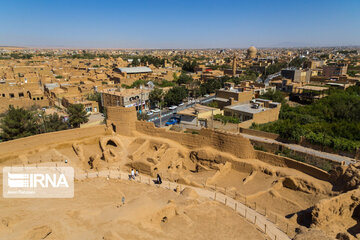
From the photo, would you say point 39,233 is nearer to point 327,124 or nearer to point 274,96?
point 327,124

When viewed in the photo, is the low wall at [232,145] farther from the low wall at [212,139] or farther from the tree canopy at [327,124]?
the tree canopy at [327,124]

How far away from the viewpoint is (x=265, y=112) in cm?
2944

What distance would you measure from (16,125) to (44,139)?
4.04m

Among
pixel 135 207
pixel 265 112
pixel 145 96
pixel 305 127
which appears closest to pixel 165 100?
pixel 145 96

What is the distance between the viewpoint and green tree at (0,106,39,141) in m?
22.2

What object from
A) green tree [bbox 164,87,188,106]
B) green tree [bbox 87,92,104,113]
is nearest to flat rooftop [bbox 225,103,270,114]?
green tree [bbox 164,87,188,106]

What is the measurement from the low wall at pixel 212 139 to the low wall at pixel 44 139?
4.43 metres

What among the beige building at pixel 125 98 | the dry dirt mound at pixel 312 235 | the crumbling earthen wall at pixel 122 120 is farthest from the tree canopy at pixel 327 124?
the beige building at pixel 125 98

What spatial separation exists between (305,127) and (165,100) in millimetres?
23626

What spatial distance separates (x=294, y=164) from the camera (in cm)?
1695

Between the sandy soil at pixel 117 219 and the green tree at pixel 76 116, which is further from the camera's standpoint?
the green tree at pixel 76 116

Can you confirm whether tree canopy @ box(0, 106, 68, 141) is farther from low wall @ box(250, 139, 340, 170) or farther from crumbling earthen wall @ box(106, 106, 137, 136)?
low wall @ box(250, 139, 340, 170)

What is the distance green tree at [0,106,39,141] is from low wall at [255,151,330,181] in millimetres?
21135

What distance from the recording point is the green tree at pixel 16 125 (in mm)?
22234
